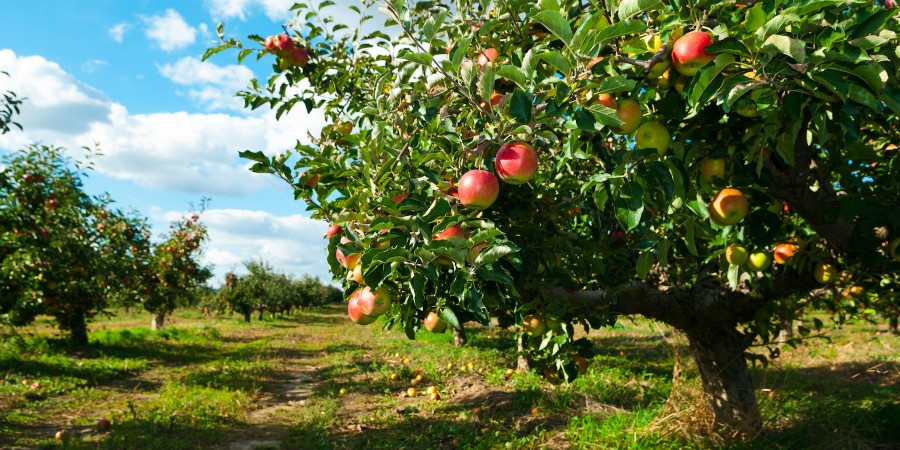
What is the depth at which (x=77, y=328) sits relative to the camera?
41.3 feet

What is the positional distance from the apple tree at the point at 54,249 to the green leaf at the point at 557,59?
7.44m

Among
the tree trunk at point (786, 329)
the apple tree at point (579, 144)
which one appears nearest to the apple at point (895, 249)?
the apple tree at point (579, 144)

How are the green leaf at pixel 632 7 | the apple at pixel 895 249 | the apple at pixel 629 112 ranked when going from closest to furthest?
the green leaf at pixel 632 7, the apple at pixel 629 112, the apple at pixel 895 249

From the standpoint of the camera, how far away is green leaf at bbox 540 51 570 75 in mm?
1572

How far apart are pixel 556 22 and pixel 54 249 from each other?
34.3 ft

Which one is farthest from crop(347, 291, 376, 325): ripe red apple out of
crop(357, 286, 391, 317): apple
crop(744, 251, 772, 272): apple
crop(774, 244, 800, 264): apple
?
crop(774, 244, 800, 264): apple

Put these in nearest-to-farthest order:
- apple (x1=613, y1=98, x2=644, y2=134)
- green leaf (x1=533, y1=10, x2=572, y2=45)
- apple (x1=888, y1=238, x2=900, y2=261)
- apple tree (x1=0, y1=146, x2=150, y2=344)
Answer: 1. green leaf (x1=533, y1=10, x2=572, y2=45)
2. apple (x1=613, y1=98, x2=644, y2=134)
3. apple (x1=888, y1=238, x2=900, y2=261)
4. apple tree (x1=0, y1=146, x2=150, y2=344)

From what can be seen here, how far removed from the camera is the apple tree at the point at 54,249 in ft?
26.3

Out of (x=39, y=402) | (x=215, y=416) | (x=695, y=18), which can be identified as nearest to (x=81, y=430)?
(x=215, y=416)

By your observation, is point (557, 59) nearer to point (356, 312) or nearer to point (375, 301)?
point (375, 301)

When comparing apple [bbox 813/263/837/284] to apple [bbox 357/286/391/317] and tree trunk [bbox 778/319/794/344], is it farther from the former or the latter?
apple [bbox 357/286/391/317]

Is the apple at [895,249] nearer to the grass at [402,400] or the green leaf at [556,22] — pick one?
the grass at [402,400]

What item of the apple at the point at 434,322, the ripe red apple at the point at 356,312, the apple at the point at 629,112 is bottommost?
the apple at the point at 434,322

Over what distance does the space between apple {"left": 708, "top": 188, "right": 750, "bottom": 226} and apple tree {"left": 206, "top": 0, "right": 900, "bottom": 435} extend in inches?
0.4
